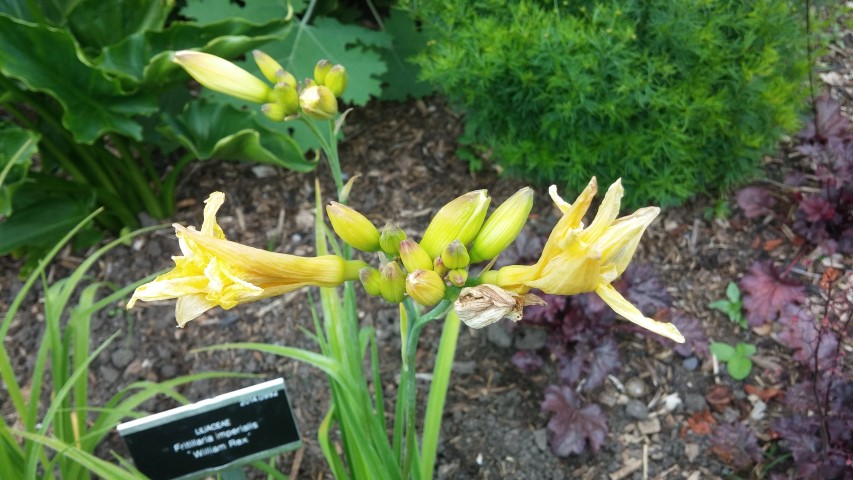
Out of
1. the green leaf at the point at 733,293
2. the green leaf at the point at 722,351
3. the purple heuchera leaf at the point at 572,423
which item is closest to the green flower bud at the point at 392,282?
the purple heuchera leaf at the point at 572,423

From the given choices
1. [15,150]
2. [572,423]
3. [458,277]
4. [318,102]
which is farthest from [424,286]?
[15,150]

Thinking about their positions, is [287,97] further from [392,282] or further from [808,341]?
[808,341]

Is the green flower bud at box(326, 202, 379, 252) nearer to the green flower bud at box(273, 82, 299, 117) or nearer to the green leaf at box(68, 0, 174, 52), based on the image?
the green flower bud at box(273, 82, 299, 117)

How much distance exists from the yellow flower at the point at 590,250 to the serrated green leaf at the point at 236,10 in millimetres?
1741

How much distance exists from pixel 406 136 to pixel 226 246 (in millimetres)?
1758

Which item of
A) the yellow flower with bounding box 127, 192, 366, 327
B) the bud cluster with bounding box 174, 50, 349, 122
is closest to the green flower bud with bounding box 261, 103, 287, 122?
the bud cluster with bounding box 174, 50, 349, 122

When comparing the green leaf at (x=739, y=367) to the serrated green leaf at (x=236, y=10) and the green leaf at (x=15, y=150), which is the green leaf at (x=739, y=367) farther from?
the green leaf at (x=15, y=150)

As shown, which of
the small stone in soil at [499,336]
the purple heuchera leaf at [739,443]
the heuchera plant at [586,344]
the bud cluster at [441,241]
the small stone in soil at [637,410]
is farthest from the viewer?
the small stone in soil at [499,336]

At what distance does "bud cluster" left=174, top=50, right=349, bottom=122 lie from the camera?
1310mm

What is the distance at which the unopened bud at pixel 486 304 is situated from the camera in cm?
94

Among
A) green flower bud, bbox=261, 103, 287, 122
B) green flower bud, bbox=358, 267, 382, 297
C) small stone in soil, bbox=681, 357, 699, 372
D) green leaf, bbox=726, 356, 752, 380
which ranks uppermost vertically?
green flower bud, bbox=261, 103, 287, 122

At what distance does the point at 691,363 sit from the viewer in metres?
2.03

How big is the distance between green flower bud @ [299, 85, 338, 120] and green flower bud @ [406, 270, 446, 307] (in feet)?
1.43

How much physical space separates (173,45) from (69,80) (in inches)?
11.8
